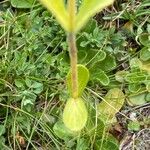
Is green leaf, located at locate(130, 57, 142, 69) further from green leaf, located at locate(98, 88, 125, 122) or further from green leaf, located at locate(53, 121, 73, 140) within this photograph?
green leaf, located at locate(53, 121, 73, 140)

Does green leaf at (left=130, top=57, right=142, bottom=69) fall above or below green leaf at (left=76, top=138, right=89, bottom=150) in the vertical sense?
above

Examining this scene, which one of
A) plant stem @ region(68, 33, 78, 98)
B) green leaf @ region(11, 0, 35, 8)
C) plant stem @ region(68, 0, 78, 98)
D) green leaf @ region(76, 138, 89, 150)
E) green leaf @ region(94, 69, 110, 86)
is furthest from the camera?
green leaf @ region(11, 0, 35, 8)

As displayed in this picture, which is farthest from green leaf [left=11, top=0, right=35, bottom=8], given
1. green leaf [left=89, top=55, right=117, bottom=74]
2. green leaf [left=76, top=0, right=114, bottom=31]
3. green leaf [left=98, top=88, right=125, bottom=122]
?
green leaf [left=76, top=0, right=114, bottom=31]

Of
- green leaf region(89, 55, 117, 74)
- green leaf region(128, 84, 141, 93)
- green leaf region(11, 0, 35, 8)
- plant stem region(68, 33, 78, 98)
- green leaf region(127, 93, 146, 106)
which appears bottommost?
green leaf region(127, 93, 146, 106)

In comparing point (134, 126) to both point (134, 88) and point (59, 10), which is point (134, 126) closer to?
point (134, 88)

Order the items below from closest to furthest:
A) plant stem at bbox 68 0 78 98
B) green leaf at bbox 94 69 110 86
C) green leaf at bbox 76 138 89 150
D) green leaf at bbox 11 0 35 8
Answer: plant stem at bbox 68 0 78 98
green leaf at bbox 76 138 89 150
green leaf at bbox 94 69 110 86
green leaf at bbox 11 0 35 8

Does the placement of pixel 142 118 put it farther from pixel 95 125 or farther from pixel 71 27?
pixel 71 27

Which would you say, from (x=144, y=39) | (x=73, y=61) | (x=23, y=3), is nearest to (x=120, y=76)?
(x=144, y=39)

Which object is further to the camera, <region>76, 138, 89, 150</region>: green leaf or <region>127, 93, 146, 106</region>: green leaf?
<region>127, 93, 146, 106</region>: green leaf
